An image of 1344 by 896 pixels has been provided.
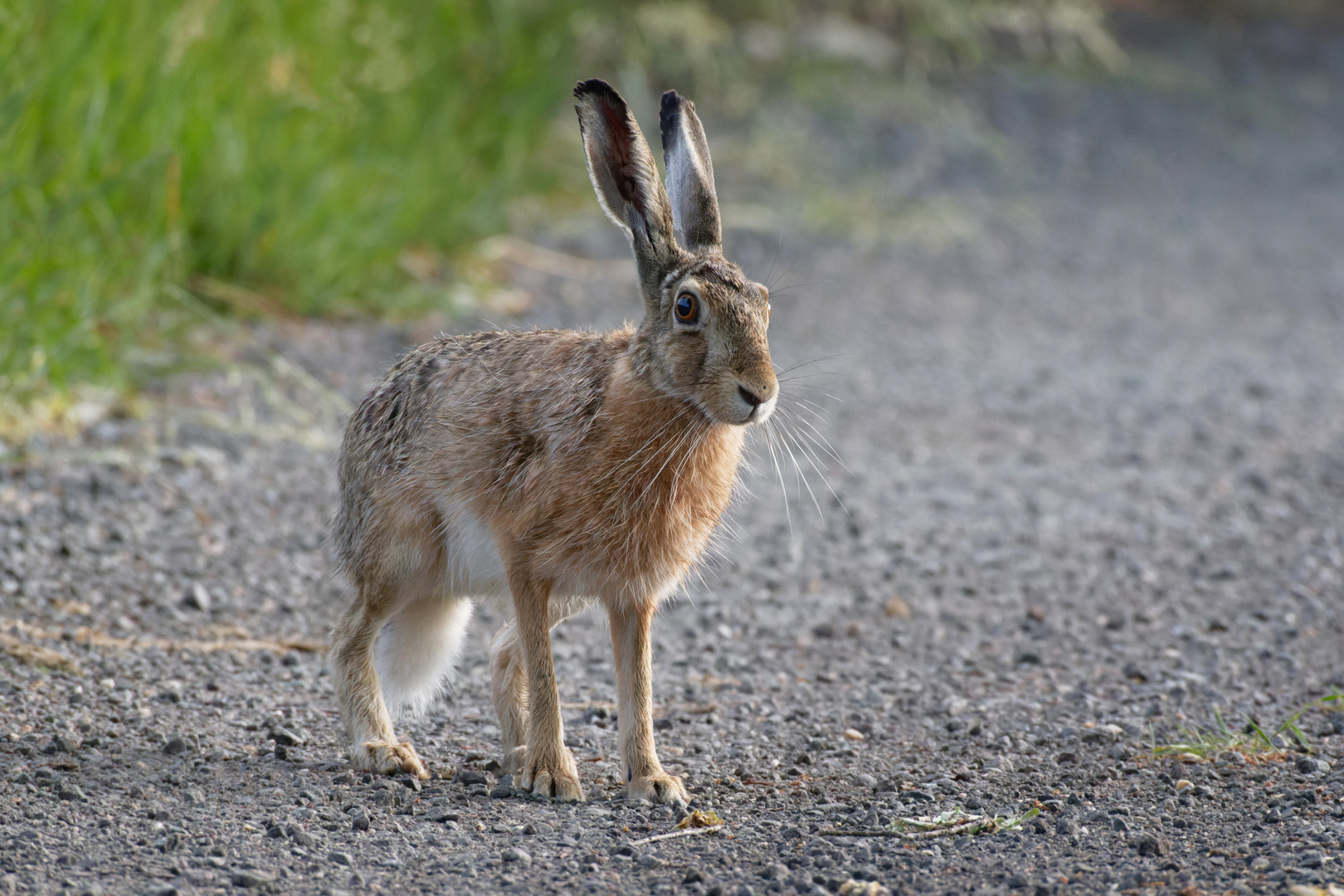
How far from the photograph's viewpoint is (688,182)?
409 cm

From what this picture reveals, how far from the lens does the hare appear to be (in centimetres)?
385

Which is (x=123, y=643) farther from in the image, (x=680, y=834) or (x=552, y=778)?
(x=680, y=834)

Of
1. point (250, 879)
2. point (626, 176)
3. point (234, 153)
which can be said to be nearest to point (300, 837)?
point (250, 879)

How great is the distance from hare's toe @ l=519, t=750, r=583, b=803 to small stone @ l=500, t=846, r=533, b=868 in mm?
428

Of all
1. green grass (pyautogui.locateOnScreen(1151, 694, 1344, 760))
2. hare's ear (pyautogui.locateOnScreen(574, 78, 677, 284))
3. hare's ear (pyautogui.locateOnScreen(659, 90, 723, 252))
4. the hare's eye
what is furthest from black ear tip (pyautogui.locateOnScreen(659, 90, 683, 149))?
green grass (pyautogui.locateOnScreen(1151, 694, 1344, 760))

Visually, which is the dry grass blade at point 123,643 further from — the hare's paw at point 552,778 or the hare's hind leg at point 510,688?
the hare's paw at point 552,778

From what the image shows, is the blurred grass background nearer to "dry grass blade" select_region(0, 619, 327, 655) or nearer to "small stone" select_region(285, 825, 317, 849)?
"dry grass blade" select_region(0, 619, 327, 655)

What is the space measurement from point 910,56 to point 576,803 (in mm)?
12525

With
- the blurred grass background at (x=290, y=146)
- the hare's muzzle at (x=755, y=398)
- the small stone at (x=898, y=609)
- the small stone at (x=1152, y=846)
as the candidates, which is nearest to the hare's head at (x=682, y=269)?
the hare's muzzle at (x=755, y=398)

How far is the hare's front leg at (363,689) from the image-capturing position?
157 inches

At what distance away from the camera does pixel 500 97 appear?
32.3ft

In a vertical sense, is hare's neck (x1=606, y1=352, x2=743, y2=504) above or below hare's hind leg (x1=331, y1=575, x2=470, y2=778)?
above

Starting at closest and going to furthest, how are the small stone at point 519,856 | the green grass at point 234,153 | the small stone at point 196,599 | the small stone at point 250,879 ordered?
the small stone at point 250,879
the small stone at point 519,856
the small stone at point 196,599
the green grass at point 234,153

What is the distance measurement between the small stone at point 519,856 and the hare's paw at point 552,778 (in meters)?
0.43
